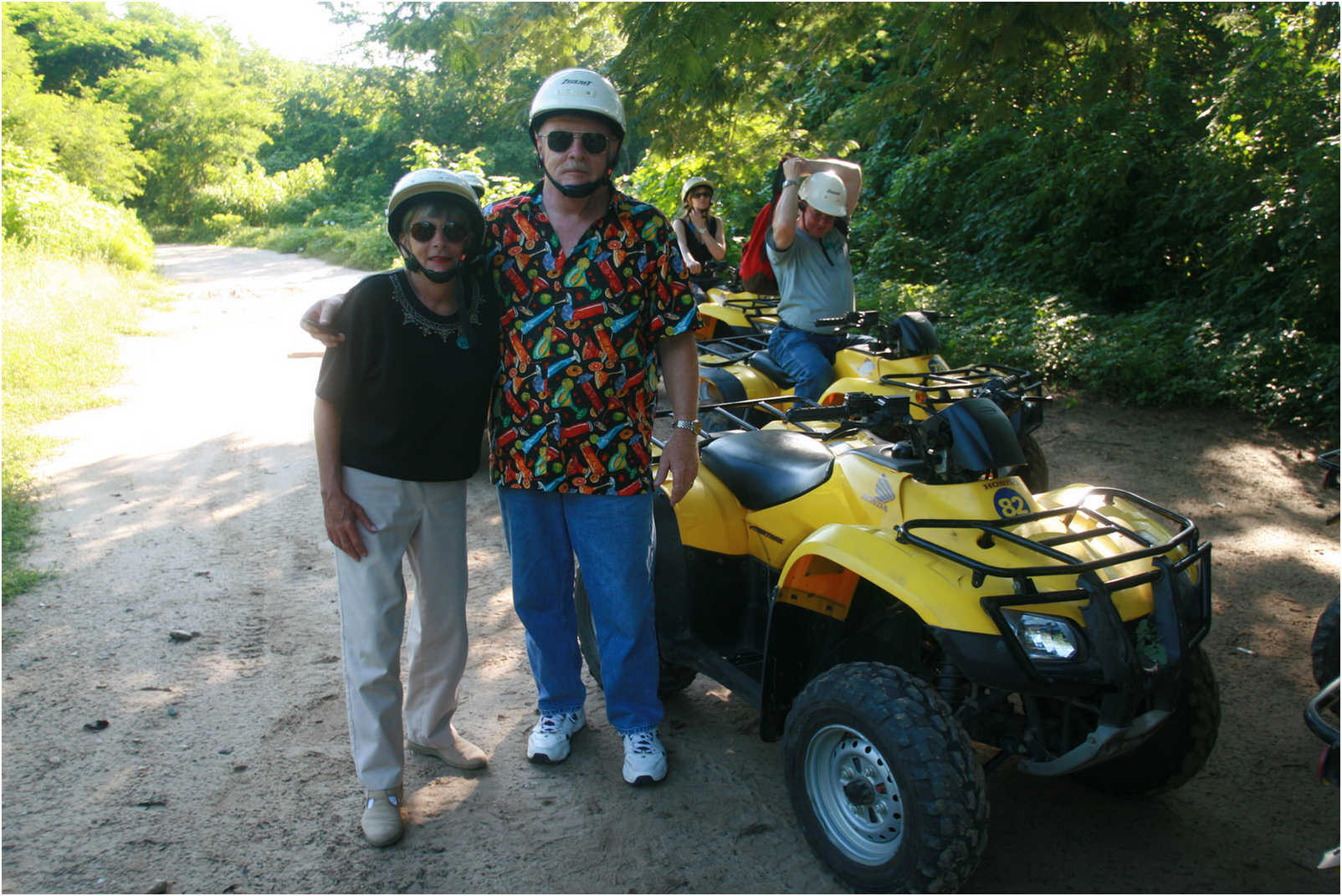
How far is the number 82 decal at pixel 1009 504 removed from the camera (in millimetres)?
3059

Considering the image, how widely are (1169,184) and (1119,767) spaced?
10190mm

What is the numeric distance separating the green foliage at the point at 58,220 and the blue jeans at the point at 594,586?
17811 mm

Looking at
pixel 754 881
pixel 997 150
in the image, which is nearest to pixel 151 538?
pixel 754 881

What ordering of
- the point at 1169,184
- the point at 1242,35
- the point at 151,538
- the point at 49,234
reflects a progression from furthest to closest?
the point at 49,234
the point at 1169,184
the point at 1242,35
the point at 151,538

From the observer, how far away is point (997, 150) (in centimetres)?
1412

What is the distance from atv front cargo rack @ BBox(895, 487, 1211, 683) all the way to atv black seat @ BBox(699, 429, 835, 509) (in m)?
0.53

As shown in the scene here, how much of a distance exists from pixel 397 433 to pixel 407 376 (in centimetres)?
17

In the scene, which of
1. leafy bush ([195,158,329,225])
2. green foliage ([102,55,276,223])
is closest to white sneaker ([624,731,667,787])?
leafy bush ([195,158,329,225])

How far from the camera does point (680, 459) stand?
3.29m

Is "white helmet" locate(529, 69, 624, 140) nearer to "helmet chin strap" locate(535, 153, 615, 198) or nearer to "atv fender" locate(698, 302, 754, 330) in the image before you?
"helmet chin strap" locate(535, 153, 615, 198)

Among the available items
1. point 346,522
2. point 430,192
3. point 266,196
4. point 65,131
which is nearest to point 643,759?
point 346,522

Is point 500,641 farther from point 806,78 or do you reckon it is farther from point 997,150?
point 997,150

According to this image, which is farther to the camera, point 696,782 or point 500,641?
point 500,641

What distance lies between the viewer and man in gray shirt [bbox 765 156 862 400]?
5.69m
